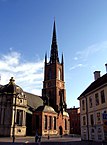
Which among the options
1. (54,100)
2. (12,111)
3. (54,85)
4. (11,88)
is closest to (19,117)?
(12,111)

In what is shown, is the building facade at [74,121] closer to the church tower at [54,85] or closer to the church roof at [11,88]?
the church tower at [54,85]

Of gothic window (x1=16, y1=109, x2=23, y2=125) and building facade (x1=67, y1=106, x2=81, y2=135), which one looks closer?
gothic window (x1=16, y1=109, x2=23, y2=125)

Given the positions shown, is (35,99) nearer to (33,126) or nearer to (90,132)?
(33,126)

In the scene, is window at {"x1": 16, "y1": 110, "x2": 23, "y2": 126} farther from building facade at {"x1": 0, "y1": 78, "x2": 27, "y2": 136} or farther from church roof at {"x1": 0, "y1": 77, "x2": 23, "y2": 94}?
church roof at {"x1": 0, "y1": 77, "x2": 23, "y2": 94}

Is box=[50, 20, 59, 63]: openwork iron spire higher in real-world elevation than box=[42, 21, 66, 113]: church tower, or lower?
higher

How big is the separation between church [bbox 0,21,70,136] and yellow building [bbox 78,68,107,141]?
13759mm

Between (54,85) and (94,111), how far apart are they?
47979 mm

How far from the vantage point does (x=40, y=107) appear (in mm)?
68562

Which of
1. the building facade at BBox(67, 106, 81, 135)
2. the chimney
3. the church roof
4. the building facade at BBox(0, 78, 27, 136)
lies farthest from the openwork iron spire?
the chimney

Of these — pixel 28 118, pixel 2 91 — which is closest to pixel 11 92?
pixel 2 91

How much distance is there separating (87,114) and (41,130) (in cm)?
3134

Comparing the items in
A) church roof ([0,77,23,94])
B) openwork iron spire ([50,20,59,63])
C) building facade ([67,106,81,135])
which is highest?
openwork iron spire ([50,20,59,63])

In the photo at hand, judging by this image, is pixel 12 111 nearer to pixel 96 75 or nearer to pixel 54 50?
pixel 96 75

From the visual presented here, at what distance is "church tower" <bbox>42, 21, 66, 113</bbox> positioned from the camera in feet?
260
